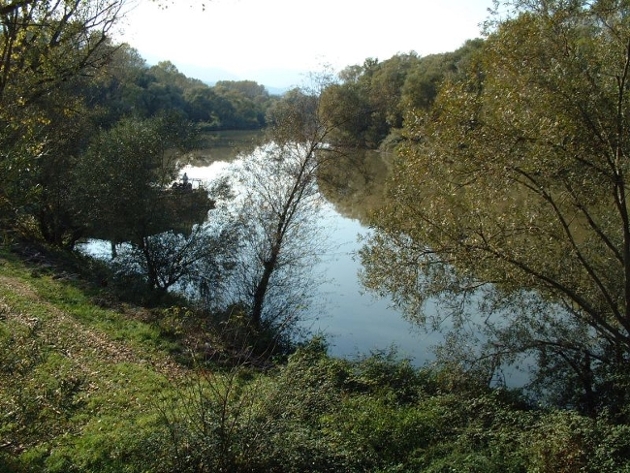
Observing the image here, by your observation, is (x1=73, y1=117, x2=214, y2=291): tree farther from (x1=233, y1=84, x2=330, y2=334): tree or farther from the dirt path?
the dirt path

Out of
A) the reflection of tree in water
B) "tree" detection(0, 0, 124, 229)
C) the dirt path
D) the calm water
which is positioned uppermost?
the reflection of tree in water

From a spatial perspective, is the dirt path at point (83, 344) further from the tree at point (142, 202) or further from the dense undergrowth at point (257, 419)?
the tree at point (142, 202)

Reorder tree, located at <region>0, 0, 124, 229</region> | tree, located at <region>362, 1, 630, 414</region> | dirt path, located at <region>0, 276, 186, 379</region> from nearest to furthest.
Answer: tree, located at <region>0, 0, 124, 229</region>
tree, located at <region>362, 1, 630, 414</region>
dirt path, located at <region>0, 276, 186, 379</region>

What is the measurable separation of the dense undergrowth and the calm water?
2.38 meters

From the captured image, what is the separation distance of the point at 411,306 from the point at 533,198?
125 inches

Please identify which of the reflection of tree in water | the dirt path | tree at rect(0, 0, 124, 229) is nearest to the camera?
tree at rect(0, 0, 124, 229)

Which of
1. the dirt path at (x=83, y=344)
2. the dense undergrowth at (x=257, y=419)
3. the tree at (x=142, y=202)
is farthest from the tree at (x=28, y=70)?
the tree at (x=142, y=202)

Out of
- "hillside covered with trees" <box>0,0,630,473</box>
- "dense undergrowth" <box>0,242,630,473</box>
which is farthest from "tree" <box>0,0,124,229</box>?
"dense undergrowth" <box>0,242,630,473</box>

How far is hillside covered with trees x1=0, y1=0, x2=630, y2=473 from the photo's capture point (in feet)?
21.4

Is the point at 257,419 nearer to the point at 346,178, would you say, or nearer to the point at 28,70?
the point at 28,70

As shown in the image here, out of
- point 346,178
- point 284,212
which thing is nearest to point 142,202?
point 284,212

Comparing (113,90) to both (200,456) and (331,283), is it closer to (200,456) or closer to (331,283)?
(331,283)

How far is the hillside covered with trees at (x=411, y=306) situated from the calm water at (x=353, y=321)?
3.25 ft

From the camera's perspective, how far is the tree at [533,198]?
28.4ft
